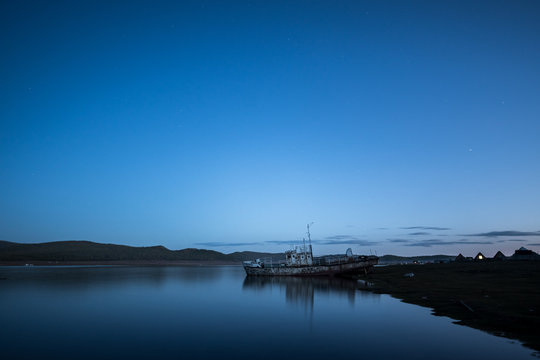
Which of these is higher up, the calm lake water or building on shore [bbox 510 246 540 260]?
the calm lake water

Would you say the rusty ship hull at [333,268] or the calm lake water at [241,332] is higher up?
the calm lake water at [241,332]

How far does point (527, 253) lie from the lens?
316 feet

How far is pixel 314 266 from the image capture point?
213 ft

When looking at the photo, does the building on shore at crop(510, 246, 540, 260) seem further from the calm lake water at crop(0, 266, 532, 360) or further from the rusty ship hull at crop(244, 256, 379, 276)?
the calm lake water at crop(0, 266, 532, 360)

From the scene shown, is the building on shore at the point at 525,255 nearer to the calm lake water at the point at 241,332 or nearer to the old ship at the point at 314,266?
the old ship at the point at 314,266

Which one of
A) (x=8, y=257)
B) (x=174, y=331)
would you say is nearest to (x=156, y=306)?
(x=174, y=331)

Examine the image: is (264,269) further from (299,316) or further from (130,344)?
(130,344)

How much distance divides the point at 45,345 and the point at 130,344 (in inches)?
168

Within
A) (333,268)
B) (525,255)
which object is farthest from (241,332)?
(525,255)

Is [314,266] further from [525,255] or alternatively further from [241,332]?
[525,255]

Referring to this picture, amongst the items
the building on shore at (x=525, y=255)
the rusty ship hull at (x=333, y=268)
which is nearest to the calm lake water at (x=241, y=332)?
the rusty ship hull at (x=333, y=268)

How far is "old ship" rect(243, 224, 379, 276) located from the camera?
62094 millimetres

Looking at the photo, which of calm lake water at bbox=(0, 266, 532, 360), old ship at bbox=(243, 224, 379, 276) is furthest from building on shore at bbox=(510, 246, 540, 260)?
calm lake water at bbox=(0, 266, 532, 360)

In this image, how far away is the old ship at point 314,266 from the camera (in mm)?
62094
